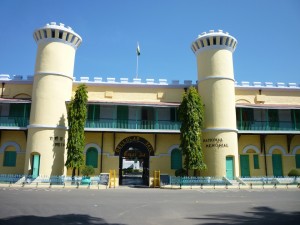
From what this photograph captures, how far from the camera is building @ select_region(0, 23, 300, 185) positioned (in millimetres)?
22438

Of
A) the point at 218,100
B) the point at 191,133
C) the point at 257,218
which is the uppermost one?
the point at 218,100

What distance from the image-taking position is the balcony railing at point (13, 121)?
2286 cm

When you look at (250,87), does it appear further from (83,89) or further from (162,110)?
(83,89)

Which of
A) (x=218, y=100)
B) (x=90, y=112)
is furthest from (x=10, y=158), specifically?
(x=218, y=100)

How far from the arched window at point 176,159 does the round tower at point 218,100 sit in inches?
94.8

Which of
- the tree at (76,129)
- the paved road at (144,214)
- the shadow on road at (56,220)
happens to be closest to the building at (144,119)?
the tree at (76,129)

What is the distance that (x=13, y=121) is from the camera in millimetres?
23422

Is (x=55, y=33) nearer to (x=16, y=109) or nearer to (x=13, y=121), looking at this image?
(x=16, y=109)

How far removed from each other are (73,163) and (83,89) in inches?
235

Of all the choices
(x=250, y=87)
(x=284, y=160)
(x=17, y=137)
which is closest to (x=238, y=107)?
(x=250, y=87)

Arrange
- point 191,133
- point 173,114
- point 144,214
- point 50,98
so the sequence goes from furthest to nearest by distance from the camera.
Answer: point 173,114 → point 50,98 → point 191,133 → point 144,214

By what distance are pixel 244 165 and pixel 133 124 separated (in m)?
11.0

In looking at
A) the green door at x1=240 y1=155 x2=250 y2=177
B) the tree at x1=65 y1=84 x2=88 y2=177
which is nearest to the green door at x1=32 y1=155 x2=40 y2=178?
the tree at x1=65 y1=84 x2=88 y2=177

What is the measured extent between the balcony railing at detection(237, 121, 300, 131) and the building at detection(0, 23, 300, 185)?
0.09 metres
